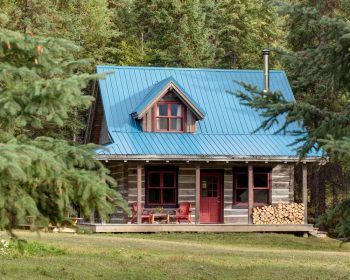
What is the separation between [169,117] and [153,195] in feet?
10.1

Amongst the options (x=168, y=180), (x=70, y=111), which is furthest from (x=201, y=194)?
(x=70, y=111)

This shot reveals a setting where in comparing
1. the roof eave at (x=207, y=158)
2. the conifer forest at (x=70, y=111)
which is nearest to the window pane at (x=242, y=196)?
the roof eave at (x=207, y=158)

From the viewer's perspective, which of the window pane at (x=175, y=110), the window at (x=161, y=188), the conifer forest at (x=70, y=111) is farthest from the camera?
the window pane at (x=175, y=110)

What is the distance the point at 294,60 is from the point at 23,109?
6301mm

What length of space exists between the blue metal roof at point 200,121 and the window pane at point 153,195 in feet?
6.85

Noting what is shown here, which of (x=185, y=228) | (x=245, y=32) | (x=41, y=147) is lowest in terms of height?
(x=185, y=228)

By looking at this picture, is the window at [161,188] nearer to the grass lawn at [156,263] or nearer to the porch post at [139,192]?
the porch post at [139,192]

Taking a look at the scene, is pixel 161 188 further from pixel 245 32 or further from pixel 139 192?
pixel 245 32

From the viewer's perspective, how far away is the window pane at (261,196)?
33.4 meters

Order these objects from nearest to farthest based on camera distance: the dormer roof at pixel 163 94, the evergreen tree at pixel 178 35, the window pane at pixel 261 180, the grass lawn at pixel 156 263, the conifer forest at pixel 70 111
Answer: the conifer forest at pixel 70 111 → the grass lawn at pixel 156 263 → the dormer roof at pixel 163 94 → the window pane at pixel 261 180 → the evergreen tree at pixel 178 35

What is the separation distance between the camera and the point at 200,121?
111ft

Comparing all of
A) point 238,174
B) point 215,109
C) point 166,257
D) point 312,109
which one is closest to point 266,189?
point 238,174

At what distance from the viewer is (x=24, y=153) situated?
7.44 meters

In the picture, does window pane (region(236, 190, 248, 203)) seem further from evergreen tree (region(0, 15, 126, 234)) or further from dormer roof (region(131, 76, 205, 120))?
evergreen tree (region(0, 15, 126, 234))
